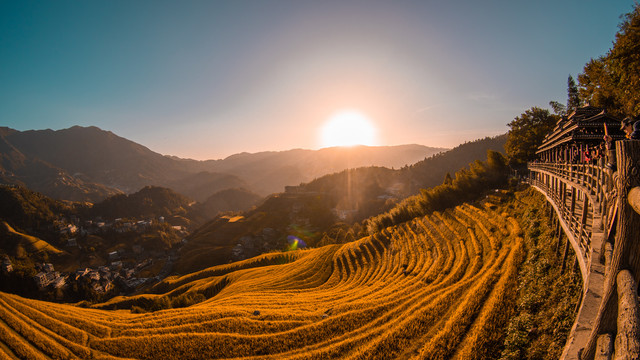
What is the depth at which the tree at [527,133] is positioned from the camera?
33.6 meters

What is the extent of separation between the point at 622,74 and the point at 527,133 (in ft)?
35.4

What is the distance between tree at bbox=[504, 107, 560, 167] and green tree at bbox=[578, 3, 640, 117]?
5.14m

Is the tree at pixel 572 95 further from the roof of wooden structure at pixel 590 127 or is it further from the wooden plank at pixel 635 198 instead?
the wooden plank at pixel 635 198

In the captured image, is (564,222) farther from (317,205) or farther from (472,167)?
(317,205)

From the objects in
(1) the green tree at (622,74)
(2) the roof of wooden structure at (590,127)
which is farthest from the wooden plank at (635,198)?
(1) the green tree at (622,74)

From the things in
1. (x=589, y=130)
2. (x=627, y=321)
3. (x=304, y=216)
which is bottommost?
(x=304, y=216)

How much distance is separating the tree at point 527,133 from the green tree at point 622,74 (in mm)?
5137

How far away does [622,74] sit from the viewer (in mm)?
24297

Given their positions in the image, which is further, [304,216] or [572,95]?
[304,216]

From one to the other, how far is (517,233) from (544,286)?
32.8 ft

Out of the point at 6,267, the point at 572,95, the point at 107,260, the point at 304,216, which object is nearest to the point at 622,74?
the point at 572,95

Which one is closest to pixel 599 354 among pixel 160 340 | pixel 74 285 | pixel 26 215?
pixel 160 340

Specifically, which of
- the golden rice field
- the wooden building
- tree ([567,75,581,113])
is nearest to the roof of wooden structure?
the wooden building

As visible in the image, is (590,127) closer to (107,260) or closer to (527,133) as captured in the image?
(527,133)
